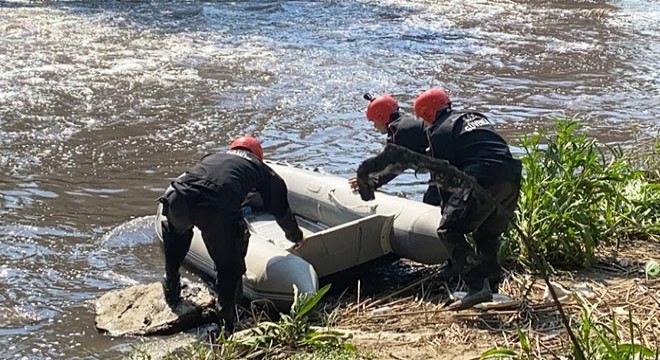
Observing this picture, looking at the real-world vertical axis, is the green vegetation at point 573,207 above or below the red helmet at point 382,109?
below

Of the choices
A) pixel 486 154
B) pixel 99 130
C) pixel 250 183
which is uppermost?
pixel 486 154

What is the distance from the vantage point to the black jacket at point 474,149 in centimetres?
503

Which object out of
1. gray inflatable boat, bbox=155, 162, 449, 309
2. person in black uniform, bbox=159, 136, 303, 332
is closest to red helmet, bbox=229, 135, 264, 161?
person in black uniform, bbox=159, 136, 303, 332

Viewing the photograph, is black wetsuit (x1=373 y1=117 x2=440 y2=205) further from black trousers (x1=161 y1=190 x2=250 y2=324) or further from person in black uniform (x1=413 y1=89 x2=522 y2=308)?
black trousers (x1=161 y1=190 x2=250 y2=324)

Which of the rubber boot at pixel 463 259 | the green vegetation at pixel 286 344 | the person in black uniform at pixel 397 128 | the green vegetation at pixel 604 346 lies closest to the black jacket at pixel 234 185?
the person in black uniform at pixel 397 128

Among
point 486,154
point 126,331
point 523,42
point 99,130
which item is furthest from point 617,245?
point 523,42

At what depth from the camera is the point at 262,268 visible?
5633mm

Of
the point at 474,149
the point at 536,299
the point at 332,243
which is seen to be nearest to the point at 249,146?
the point at 332,243

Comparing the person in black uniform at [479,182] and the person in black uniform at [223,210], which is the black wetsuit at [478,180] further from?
the person in black uniform at [223,210]

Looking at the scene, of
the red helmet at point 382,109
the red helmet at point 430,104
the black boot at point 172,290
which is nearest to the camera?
the red helmet at point 430,104

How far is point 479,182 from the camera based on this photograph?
4973 mm

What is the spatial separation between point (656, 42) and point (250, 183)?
14.3 metres

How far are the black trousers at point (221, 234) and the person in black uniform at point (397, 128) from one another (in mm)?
1041

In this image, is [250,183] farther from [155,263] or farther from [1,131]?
[1,131]
